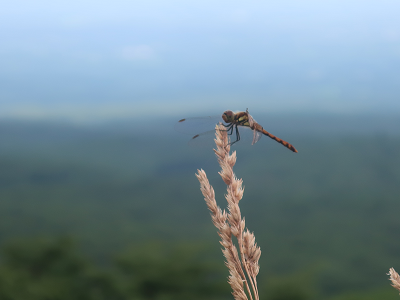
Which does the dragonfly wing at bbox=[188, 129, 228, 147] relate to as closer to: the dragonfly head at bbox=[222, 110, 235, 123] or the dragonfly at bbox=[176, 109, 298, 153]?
the dragonfly at bbox=[176, 109, 298, 153]

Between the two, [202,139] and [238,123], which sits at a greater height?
[238,123]

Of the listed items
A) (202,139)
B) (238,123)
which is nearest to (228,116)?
(238,123)

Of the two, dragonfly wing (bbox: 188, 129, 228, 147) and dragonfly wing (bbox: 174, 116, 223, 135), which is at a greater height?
dragonfly wing (bbox: 174, 116, 223, 135)

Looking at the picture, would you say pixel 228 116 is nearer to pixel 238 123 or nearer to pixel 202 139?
pixel 238 123

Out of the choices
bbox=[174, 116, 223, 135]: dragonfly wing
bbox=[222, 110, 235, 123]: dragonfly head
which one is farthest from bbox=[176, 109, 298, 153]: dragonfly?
bbox=[174, 116, 223, 135]: dragonfly wing

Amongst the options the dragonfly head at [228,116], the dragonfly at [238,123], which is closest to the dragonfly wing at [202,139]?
the dragonfly at [238,123]

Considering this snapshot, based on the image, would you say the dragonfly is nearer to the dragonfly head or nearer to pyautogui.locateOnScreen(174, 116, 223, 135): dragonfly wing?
the dragonfly head

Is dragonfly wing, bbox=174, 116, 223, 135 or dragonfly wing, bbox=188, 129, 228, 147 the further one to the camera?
dragonfly wing, bbox=174, 116, 223, 135

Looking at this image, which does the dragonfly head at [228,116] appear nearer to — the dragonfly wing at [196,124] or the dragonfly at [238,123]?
the dragonfly at [238,123]

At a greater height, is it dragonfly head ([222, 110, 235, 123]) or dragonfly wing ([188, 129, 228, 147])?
dragonfly head ([222, 110, 235, 123])

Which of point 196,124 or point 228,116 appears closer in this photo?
point 228,116

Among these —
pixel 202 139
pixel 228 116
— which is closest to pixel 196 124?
pixel 202 139

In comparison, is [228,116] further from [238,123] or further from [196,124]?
[196,124]
